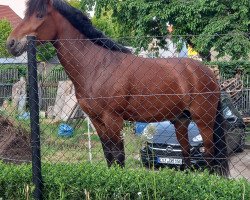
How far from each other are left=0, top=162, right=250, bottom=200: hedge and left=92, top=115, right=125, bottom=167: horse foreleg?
605 mm

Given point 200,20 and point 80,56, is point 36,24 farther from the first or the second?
point 200,20

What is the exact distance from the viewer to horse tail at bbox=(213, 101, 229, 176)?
21.0ft

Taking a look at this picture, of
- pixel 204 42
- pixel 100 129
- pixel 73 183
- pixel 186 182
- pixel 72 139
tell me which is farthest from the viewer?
pixel 204 42

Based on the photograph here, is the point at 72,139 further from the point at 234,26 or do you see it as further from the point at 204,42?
the point at 234,26

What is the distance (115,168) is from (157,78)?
4.38 feet

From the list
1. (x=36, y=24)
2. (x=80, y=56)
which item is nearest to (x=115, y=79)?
(x=80, y=56)

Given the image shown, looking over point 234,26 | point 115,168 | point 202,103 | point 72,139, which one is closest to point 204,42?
point 234,26

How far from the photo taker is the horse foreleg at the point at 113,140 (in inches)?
237

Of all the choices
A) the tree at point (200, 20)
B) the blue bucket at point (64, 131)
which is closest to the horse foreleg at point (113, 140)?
the blue bucket at point (64, 131)

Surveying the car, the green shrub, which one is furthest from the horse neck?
the green shrub

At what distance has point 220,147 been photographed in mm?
6699

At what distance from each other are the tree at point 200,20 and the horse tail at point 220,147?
32.9 ft

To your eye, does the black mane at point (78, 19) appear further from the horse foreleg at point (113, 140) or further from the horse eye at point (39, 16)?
the horse foreleg at point (113, 140)

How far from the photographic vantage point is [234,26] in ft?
63.0
